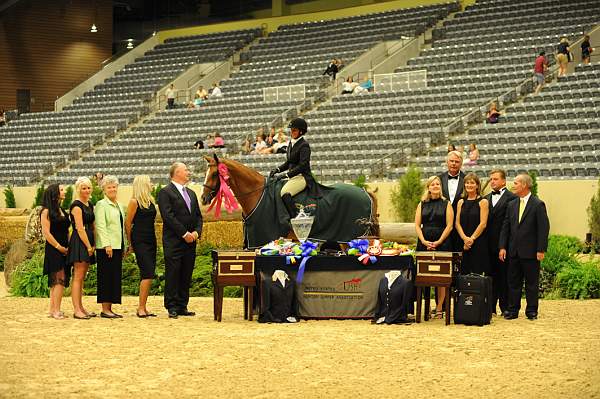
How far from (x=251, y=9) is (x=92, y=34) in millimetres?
6997

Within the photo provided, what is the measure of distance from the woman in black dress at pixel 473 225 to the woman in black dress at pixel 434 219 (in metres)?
0.17

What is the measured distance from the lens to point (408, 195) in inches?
908

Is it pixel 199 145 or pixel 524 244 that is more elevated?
pixel 199 145

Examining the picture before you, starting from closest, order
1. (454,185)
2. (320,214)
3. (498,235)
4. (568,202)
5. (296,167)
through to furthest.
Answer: (498,235) → (454,185) → (296,167) → (320,214) → (568,202)

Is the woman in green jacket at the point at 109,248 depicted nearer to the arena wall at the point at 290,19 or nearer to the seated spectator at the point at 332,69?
the seated spectator at the point at 332,69

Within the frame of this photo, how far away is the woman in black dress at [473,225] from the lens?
11812 millimetres

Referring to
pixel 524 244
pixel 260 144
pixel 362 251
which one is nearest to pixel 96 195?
pixel 260 144

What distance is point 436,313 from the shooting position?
39.9ft

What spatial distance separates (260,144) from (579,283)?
15921 millimetres

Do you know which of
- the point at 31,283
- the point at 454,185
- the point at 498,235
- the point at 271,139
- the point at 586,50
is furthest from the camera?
the point at 271,139

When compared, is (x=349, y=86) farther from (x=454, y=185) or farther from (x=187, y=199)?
(x=187, y=199)

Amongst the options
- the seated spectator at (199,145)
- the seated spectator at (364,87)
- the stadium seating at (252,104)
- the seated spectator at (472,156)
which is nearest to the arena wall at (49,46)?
the stadium seating at (252,104)

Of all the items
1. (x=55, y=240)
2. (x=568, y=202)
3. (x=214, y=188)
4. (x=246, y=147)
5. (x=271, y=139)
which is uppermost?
(x=271, y=139)

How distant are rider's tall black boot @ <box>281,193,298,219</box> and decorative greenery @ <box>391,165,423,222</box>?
10.2 metres
